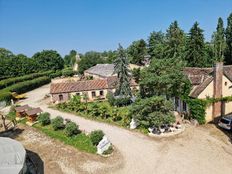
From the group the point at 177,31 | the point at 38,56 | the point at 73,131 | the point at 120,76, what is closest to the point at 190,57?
the point at 177,31

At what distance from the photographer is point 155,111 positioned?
2173cm

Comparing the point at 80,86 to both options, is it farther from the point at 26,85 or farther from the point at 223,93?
the point at 223,93

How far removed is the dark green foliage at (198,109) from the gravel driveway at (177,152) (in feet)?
3.27

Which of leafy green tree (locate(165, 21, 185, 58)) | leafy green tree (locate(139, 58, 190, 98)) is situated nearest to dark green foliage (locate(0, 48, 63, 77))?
leafy green tree (locate(165, 21, 185, 58))

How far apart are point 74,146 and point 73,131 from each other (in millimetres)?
2466

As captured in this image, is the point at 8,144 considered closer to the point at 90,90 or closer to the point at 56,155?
the point at 56,155

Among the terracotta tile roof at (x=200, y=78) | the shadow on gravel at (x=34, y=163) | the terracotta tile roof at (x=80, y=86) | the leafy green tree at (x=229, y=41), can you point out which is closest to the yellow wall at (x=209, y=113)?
the terracotta tile roof at (x=200, y=78)

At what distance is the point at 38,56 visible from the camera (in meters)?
92.1

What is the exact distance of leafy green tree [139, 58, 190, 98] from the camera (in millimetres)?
24281

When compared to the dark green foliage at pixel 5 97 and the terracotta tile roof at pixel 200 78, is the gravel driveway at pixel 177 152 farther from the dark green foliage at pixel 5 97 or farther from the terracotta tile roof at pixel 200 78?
the dark green foliage at pixel 5 97

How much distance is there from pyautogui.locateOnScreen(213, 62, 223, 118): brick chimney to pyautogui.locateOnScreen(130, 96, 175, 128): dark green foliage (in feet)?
19.0

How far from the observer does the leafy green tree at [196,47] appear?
4288 centimetres

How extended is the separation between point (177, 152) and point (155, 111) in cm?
493

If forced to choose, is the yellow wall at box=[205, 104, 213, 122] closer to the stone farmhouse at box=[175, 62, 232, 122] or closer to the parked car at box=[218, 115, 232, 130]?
the stone farmhouse at box=[175, 62, 232, 122]
